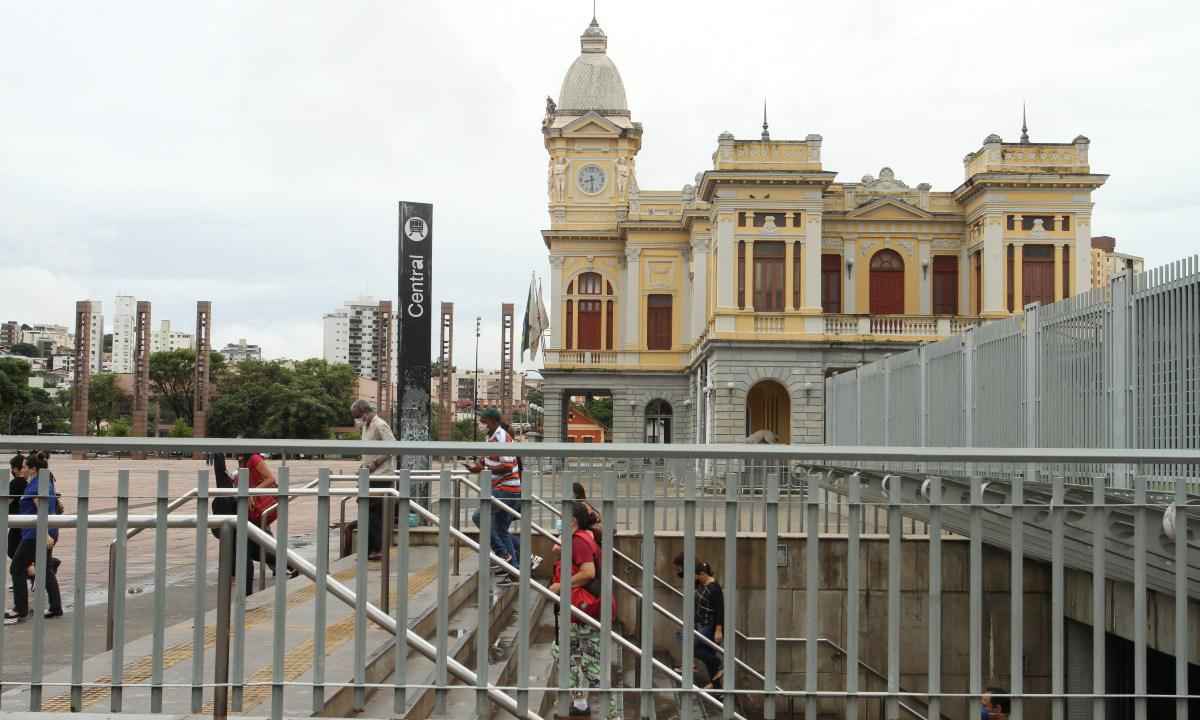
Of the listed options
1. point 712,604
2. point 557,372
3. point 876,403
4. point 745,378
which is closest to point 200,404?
point 557,372

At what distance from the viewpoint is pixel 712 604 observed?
10094 mm

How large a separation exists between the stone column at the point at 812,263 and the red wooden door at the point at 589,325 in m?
15.4

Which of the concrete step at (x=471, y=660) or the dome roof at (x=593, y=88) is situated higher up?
the dome roof at (x=593, y=88)

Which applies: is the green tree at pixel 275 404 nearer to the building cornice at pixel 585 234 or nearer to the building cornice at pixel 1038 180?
the building cornice at pixel 585 234

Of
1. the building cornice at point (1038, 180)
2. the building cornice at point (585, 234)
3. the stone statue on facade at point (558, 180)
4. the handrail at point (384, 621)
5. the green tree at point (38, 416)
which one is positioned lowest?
the green tree at point (38, 416)

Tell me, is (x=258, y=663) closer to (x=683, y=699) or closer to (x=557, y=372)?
(x=683, y=699)

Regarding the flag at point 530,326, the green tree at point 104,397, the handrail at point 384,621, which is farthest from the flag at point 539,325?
the green tree at point 104,397

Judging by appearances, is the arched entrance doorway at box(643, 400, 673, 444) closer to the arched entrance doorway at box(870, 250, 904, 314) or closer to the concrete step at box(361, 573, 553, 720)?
the arched entrance doorway at box(870, 250, 904, 314)

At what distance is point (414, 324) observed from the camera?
1777cm

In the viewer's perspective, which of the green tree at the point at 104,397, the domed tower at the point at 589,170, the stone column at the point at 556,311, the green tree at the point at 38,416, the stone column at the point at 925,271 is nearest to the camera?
the stone column at the point at 925,271

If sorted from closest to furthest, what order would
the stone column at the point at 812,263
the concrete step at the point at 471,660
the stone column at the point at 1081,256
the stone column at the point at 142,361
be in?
the concrete step at the point at 471,660, the stone column at the point at 812,263, the stone column at the point at 1081,256, the stone column at the point at 142,361

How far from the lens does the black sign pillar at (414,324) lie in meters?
17.6

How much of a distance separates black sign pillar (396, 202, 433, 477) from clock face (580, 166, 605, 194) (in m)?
38.0

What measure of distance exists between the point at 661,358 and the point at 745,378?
1246 centimetres
